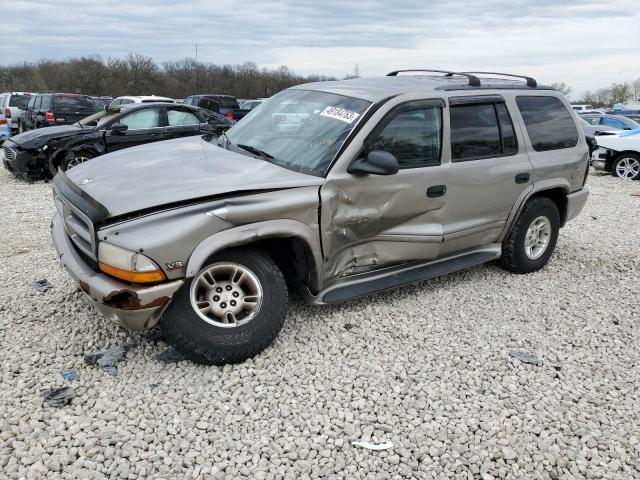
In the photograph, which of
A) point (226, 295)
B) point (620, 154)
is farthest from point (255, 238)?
point (620, 154)

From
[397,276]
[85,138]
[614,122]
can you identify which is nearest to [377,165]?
[397,276]

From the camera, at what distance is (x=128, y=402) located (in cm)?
317

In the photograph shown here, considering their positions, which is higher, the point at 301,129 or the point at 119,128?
the point at 301,129

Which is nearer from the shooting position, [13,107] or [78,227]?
[78,227]

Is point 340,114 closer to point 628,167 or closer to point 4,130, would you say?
point 628,167

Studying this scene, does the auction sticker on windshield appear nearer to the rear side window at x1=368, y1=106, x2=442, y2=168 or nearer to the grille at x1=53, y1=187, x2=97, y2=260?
the rear side window at x1=368, y1=106, x2=442, y2=168

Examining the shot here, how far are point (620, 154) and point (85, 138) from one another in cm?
1210

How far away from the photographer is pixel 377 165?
3760 millimetres

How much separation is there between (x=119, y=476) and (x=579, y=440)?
2.50m

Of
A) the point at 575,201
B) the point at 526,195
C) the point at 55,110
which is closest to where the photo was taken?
the point at 526,195

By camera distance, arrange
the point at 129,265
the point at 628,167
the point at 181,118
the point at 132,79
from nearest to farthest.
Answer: the point at 129,265
the point at 181,118
the point at 628,167
the point at 132,79

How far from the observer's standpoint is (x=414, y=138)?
14.0 feet

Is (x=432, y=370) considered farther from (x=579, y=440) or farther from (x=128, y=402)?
(x=128, y=402)

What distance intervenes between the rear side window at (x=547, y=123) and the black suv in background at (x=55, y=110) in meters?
13.7
